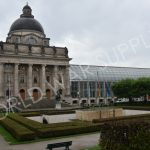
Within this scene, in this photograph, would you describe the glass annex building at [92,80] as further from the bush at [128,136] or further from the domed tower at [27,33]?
the bush at [128,136]

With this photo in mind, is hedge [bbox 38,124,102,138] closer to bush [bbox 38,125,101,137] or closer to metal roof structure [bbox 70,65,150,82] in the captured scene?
bush [bbox 38,125,101,137]

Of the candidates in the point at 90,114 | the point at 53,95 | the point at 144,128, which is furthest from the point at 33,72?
the point at 144,128

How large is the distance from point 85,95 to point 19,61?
92.0 ft

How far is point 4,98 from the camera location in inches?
2650

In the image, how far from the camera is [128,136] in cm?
1230

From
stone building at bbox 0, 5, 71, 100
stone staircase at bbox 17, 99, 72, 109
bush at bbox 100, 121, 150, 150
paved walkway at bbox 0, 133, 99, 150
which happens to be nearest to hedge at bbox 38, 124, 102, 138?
paved walkway at bbox 0, 133, 99, 150

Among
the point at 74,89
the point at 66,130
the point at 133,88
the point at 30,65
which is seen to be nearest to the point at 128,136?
the point at 66,130

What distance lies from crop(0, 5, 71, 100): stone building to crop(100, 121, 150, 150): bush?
190ft

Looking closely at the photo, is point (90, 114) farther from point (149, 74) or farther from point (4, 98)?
point (149, 74)

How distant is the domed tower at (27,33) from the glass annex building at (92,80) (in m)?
16.7

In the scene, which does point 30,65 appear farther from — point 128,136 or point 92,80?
point 128,136

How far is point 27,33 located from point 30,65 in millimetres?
12255

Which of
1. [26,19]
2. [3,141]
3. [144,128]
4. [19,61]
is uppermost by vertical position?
[26,19]

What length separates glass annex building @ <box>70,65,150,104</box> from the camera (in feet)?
285
